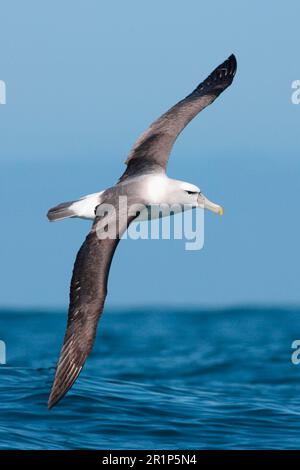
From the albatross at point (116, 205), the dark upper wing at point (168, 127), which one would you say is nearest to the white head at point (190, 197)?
the albatross at point (116, 205)

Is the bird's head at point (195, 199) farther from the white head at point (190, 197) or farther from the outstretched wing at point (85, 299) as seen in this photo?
the outstretched wing at point (85, 299)

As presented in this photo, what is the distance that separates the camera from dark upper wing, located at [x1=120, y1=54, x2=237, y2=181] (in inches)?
597

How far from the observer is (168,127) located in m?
15.8

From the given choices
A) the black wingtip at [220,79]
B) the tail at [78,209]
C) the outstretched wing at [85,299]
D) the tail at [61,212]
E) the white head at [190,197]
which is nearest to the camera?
the outstretched wing at [85,299]

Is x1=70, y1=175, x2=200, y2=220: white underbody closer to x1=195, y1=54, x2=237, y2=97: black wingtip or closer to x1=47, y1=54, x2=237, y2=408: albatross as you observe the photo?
x1=47, y1=54, x2=237, y2=408: albatross

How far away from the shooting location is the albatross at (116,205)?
12.4 meters

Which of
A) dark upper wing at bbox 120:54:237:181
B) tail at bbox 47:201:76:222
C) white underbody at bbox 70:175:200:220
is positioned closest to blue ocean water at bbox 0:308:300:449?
tail at bbox 47:201:76:222

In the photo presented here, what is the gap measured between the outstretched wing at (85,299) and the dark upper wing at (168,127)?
200cm

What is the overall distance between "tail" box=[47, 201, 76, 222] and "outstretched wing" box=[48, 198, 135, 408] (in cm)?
87

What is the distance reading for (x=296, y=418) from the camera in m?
14.4

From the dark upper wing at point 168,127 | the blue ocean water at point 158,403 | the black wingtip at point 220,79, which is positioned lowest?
the blue ocean water at point 158,403

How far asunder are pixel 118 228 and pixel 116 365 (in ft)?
35.2

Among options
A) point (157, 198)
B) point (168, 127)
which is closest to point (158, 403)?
point (157, 198)
